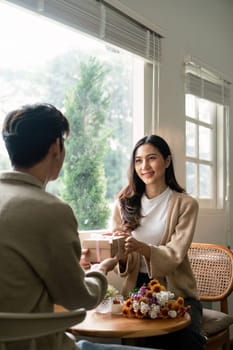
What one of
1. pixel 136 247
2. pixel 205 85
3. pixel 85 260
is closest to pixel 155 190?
pixel 136 247

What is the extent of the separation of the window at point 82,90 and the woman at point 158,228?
0.27m

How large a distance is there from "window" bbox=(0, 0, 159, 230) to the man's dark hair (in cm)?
83

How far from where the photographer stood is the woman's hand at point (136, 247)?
5.86 feet

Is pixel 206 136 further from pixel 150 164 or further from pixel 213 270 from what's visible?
pixel 150 164

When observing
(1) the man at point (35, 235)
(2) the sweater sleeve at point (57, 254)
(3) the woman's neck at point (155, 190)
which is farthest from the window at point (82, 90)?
(2) the sweater sleeve at point (57, 254)

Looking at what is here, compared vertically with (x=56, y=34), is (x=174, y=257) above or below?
below

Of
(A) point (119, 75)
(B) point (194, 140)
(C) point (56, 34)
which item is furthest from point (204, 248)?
(C) point (56, 34)

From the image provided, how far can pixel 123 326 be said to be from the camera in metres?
1.48

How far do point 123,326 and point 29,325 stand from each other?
660mm

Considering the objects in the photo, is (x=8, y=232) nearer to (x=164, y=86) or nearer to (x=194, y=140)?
(x=164, y=86)

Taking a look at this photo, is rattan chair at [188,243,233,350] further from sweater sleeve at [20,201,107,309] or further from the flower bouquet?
sweater sleeve at [20,201,107,309]

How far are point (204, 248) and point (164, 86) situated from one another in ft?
3.24

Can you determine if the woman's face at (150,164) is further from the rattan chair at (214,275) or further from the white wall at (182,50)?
Answer: the rattan chair at (214,275)

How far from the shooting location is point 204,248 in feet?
8.34
